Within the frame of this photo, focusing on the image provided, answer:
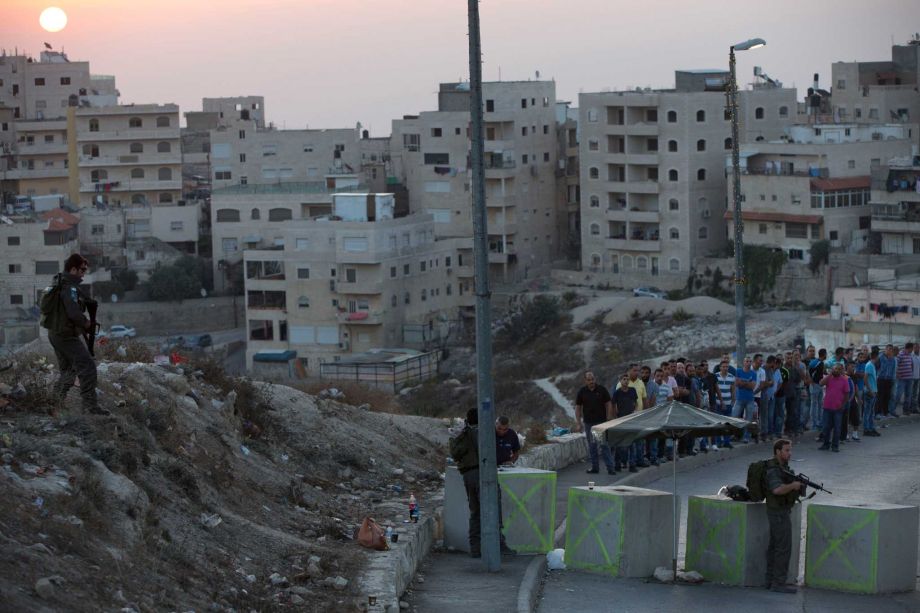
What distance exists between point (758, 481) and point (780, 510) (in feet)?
0.98

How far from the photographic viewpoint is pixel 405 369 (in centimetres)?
6712

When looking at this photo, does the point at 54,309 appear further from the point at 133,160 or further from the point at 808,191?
the point at 133,160

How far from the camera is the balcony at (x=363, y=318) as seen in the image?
240 ft

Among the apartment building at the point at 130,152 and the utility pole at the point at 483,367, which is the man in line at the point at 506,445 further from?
the apartment building at the point at 130,152

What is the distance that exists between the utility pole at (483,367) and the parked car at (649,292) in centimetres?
6028

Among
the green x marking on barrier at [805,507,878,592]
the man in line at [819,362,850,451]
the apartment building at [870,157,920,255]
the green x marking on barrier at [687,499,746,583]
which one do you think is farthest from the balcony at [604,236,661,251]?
the green x marking on barrier at [805,507,878,592]

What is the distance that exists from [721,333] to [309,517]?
5118 cm

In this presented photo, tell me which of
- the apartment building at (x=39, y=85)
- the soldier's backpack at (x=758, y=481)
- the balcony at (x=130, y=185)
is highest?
the apartment building at (x=39, y=85)

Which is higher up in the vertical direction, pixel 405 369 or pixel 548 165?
pixel 548 165

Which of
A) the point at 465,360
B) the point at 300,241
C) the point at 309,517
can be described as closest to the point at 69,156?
the point at 300,241

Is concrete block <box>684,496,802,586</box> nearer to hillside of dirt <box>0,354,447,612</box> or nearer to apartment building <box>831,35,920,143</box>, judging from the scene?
hillside of dirt <box>0,354,447,612</box>

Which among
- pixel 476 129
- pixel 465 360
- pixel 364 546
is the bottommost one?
pixel 465 360

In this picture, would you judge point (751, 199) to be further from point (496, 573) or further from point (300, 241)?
point (496, 573)

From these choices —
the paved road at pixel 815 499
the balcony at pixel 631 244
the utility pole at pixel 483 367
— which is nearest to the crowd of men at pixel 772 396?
the paved road at pixel 815 499
